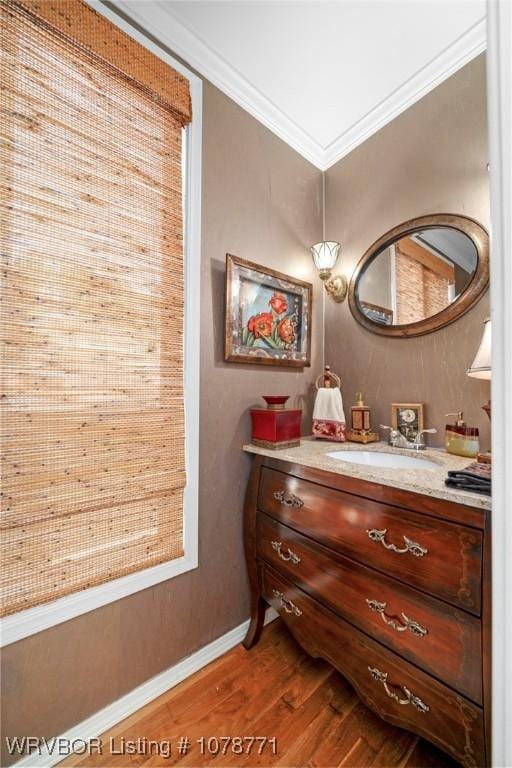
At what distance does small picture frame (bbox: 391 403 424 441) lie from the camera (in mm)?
1524

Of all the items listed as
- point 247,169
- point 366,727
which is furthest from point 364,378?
point 366,727

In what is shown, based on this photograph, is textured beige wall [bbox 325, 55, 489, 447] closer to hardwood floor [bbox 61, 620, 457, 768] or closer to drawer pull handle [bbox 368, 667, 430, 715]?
drawer pull handle [bbox 368, 667, 430, 715]

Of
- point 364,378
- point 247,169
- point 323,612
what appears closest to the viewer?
point 323,612

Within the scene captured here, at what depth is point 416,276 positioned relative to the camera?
62.4 inches

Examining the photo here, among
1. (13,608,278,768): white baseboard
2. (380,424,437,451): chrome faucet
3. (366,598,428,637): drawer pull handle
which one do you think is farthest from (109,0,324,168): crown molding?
(13,608,278,768): white baseboard

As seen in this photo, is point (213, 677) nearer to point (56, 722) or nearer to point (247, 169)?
point (56, 722)

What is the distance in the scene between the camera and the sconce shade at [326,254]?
180cm

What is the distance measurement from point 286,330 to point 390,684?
59.2 inches

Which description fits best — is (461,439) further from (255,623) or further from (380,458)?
(255,623)

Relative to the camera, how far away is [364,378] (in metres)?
1.80

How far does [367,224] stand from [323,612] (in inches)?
76.4

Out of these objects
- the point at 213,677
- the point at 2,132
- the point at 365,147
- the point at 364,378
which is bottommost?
the point at 213,677

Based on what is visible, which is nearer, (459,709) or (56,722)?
(459,709)

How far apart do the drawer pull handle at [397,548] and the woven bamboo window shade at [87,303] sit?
78 centimetres
